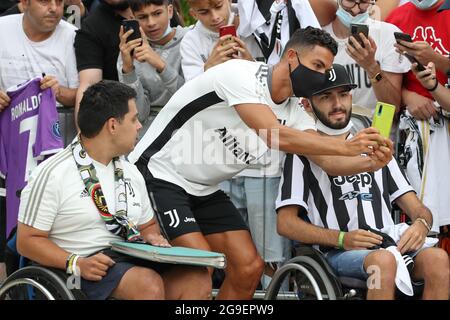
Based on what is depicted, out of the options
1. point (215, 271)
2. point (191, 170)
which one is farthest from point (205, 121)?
point (215, 271)

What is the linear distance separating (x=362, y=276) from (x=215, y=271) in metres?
1.36

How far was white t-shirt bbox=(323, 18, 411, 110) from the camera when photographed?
753 cm

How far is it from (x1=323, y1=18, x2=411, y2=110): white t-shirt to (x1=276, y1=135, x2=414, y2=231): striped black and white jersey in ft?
3.39

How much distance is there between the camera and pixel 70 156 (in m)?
6.10

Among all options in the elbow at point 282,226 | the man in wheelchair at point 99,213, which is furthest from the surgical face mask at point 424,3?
the man in wheelchair at point 99,213

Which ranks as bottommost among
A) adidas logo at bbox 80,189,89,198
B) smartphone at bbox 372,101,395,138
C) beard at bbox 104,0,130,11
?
adidas logo at bbox 80,189,89,198

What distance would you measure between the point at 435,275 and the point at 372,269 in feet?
1.32

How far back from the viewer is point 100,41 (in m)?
7.85

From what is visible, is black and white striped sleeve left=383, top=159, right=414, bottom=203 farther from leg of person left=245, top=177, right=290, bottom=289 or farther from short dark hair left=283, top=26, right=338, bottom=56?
short dark hair left=283, top=26, right=338, bottom=56

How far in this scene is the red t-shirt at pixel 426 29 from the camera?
741cm

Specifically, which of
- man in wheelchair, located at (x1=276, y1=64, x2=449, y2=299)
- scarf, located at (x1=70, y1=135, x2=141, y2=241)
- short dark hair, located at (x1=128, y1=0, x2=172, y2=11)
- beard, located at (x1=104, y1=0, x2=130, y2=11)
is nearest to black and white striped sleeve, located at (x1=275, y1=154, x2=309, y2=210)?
man in wheelchair, located at (x1=276, y1=64, x2=449, y2=299)

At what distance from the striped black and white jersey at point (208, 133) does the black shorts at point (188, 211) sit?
6 centimetres

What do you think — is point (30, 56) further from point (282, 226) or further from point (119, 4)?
point (282, 226)

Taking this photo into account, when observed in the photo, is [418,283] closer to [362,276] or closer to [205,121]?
[362,276]
